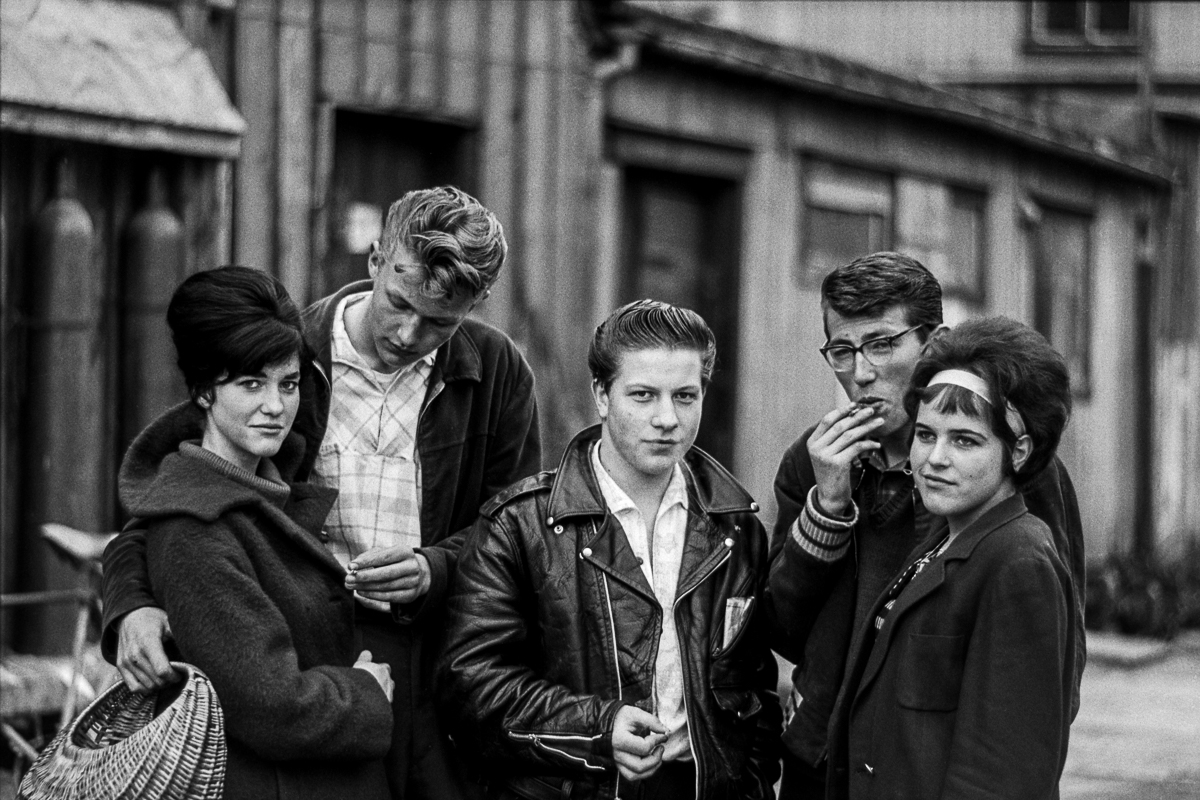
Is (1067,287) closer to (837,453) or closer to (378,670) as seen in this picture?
(837,453)

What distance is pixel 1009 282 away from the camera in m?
13.2

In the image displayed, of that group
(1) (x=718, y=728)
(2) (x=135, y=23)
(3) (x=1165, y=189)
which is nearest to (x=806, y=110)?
(2) (x=135, y=23)

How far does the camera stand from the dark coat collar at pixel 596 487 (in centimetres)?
362

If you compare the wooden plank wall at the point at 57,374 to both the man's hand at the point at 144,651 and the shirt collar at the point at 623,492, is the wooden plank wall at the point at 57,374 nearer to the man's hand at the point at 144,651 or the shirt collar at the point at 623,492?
the man's hand at the point at 144,651

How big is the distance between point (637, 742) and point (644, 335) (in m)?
0.86

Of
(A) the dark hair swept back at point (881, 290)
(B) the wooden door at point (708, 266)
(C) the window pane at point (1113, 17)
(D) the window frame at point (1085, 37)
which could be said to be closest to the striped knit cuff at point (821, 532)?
(A) the dark hair swept back at point (881, 290)

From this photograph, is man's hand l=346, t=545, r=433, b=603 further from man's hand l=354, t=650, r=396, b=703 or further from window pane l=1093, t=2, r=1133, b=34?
window pane l=1093, t=2, r=1133, b=34

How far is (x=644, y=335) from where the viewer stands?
3.61 m

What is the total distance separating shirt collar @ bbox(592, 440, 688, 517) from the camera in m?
3.66

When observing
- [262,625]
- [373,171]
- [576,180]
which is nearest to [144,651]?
[262,625]

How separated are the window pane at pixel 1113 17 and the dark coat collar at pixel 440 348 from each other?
1327 centimetres

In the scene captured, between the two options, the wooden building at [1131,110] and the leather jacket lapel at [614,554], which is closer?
the leather jacket lapel at [614,554]

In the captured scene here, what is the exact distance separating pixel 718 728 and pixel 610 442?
2.16 ft

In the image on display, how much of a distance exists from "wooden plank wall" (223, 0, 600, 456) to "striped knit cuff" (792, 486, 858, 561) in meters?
4.03
